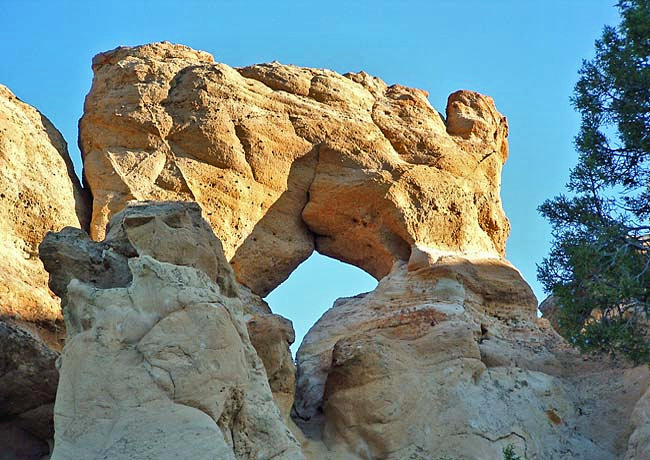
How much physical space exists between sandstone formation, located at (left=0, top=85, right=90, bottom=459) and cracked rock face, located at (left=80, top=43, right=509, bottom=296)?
0.75m

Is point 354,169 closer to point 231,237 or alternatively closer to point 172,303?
point 231,237

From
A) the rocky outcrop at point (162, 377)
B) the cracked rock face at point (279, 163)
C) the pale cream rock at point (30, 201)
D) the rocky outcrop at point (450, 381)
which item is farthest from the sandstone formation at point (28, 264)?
the rocky outcrop at point (450, 381)

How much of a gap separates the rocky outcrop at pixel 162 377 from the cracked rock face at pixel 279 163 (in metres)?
4.71

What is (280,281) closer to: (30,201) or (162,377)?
(30,201)

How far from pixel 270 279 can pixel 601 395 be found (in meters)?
6.08

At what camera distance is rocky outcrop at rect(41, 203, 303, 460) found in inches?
452

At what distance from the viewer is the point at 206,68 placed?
20.3 meters

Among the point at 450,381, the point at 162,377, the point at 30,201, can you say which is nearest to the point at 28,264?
the point at 30,201

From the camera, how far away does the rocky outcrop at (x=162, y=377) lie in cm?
1148

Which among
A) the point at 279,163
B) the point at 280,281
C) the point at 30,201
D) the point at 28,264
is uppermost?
the point at 279,163

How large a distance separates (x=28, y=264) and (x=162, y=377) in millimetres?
5221

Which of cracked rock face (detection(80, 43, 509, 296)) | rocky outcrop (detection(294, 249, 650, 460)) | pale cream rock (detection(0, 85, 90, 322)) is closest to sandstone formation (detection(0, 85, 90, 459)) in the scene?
pale cream rock (detection(0, 85, 90, 322))

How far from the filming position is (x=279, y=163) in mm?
20094

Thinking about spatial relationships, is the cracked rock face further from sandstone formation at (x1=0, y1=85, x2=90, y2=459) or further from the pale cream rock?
sandstone formation at (x1=0, y1=85, x2=90, y2=459)
